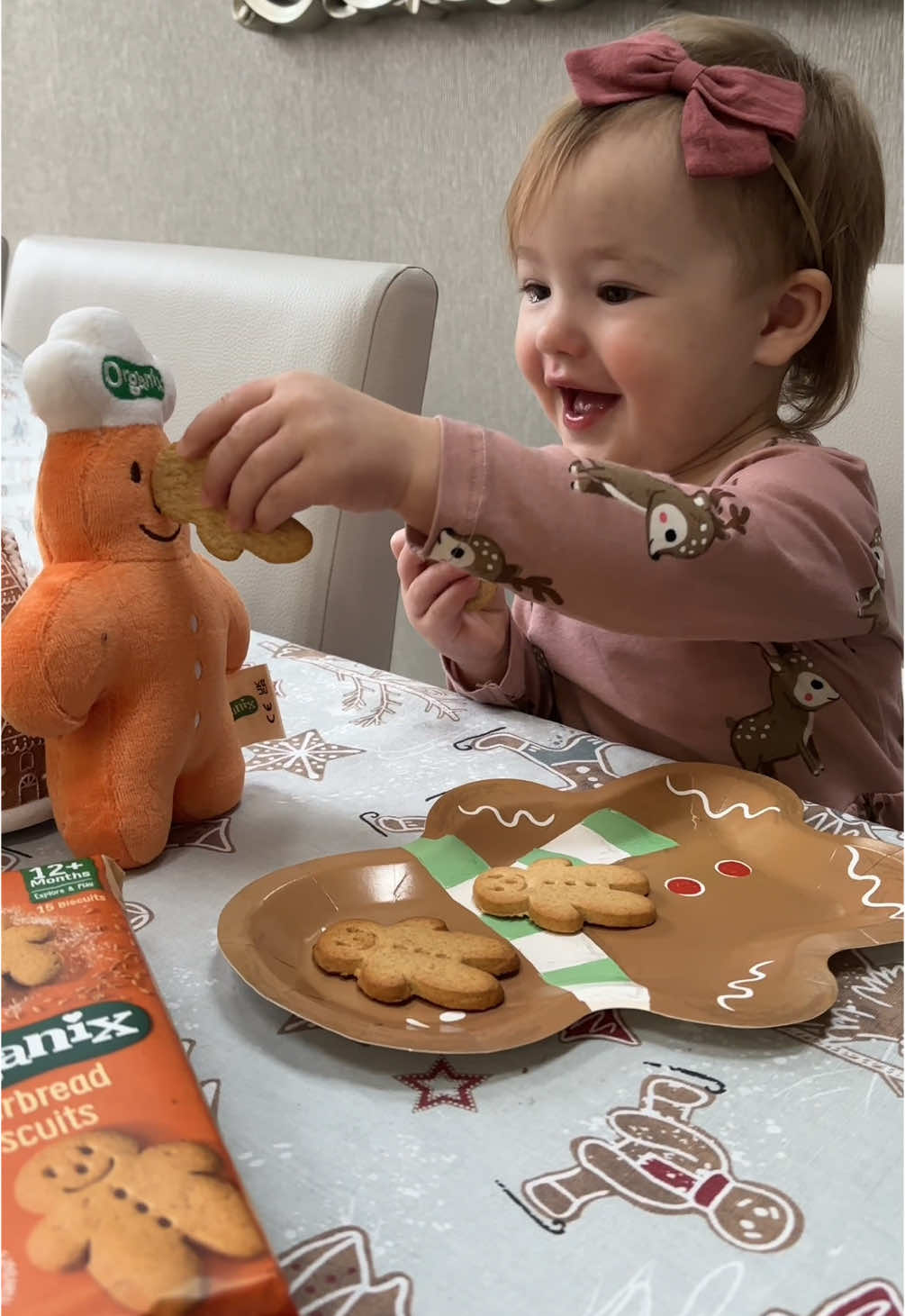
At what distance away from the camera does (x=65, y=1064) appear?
0.34 m

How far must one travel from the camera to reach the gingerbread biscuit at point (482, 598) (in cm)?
84

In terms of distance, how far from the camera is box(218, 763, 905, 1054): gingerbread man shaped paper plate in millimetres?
448

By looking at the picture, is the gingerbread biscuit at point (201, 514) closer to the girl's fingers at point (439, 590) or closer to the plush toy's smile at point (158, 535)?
the plush toy's smile at point (158, 535)

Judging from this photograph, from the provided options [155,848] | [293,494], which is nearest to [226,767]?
[155,848]

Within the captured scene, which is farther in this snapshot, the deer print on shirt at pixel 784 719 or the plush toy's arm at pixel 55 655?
the deer print on shirt at pixel 784 719

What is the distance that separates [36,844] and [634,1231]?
0.38 metres

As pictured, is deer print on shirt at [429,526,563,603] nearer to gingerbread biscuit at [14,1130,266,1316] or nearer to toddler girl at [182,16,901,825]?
toddler girl at [182,16,901,825]

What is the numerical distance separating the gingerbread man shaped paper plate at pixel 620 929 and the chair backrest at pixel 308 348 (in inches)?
23.0

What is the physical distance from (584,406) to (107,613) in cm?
45

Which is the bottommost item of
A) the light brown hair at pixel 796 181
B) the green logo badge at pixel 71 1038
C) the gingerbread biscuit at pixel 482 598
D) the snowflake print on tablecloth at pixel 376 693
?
the snowflake print on tablecloth at pixel 376 693

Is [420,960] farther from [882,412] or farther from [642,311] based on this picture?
[882,412]

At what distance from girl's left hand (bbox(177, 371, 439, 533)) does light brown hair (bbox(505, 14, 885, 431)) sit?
1.07 ft

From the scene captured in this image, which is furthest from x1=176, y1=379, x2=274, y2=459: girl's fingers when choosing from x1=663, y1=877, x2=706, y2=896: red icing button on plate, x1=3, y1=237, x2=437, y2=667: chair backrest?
x1=3, y1=237, x2=437, y2=667: chair backrest

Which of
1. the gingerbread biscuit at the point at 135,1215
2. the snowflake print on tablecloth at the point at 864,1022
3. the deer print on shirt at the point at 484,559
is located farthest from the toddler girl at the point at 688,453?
the gingerbread biscuit at the point at 135,1215
